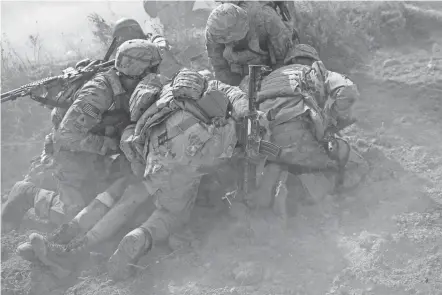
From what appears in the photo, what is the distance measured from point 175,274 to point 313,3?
5.41m

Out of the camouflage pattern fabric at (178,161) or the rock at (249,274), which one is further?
the camouflage pattern fabric at (178,161)

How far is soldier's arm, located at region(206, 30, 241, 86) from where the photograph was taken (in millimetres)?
5965

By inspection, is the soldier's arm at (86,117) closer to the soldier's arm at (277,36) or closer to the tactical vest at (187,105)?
the tactical vest at (187,105)

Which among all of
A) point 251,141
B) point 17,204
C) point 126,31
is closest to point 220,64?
point 126,31

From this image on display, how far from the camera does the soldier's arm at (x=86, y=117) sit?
5.21 metres

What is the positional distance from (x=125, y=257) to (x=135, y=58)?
1.90 m

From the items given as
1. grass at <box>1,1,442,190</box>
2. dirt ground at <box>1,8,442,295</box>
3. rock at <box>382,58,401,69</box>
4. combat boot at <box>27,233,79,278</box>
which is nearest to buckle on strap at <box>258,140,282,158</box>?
dirt ground at <box>1,8,442,295</box>

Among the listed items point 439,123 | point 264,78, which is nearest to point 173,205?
point 264,78

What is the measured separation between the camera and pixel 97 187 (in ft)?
19.1

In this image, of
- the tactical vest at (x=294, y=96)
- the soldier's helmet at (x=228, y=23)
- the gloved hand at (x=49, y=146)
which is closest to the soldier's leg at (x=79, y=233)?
the gloved hand at (x=49, y=146)

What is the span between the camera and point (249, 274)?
4.39m

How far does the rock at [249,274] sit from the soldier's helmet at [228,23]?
2.39 m

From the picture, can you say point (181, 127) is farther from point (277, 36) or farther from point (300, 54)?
point (277, 36)

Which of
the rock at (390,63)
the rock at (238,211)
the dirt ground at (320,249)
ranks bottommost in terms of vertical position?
the dirt ground at (320,249)
